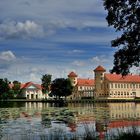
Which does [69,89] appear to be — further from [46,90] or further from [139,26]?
[139,26]

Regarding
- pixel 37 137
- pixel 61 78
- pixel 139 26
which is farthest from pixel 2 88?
pixel 139 26

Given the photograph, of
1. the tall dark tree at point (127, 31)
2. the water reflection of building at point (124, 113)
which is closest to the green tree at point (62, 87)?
the water reflection of building at point (124, 113)

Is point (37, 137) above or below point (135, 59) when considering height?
below

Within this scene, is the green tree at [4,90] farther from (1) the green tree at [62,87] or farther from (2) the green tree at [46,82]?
(2) the green tree at [46,82]

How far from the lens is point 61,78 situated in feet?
539

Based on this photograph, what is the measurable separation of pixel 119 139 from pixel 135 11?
7.22 meters

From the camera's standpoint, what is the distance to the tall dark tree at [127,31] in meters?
22.4

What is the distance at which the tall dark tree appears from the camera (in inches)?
883

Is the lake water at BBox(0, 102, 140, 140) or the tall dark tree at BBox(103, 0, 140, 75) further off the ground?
the tall dark tree at BBox(103, 0, 140, 75)

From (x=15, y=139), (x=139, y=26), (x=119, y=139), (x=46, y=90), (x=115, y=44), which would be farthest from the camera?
(x=46, y=90)

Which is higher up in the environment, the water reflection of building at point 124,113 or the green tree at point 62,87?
the green tree at point 62,87

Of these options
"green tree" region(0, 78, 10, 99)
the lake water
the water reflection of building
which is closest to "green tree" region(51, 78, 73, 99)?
"green tree" region(0, 78, 10, 99)

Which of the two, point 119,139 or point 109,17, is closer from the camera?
point 119,139

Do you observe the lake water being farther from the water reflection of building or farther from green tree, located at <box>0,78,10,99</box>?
A: green tree, located at <box>0,78,10,99</box>
